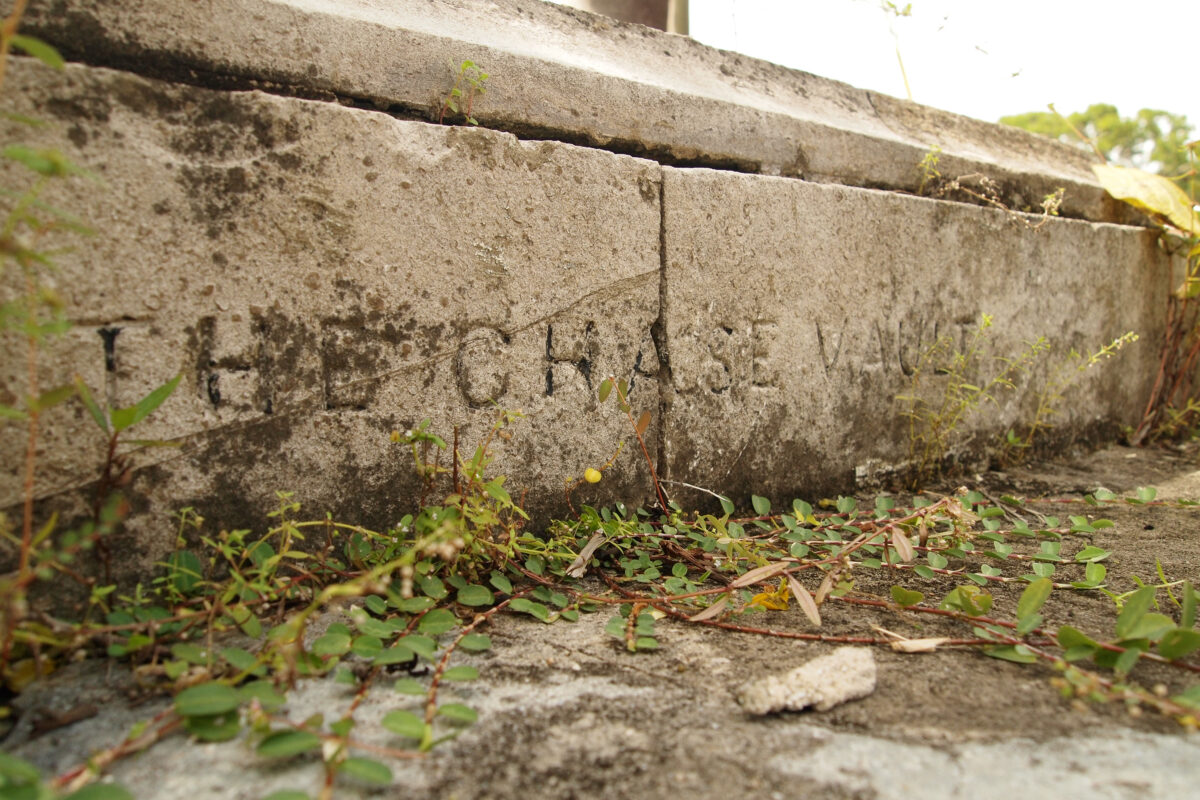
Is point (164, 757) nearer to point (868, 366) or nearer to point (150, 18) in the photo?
point (150, 18)

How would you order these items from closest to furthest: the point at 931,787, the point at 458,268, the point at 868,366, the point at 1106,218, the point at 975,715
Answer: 1. the point at 931,787
2. the point at 975,715
3. the point at 458,268
4. the point at 868,366
5. the point at 1106,218

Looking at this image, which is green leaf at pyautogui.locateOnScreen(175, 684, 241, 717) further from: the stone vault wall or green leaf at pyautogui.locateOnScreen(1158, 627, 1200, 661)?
green leaf at pyautogui.locateOnScreen(1158, 627, 1200, 661)

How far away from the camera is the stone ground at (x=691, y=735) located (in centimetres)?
91

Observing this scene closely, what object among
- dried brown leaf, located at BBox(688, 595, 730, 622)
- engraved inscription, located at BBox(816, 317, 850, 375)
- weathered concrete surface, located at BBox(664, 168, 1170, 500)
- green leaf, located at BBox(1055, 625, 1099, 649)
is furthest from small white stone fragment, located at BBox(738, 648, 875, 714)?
engraved inscription, located at BBox(816, 317, 850, 375)

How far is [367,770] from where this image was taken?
869 millimetres

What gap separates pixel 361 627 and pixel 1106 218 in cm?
365

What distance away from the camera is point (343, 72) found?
60.1 inches

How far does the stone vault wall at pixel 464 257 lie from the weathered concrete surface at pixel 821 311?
0.01 meters

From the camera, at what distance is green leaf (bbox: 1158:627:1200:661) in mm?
1132

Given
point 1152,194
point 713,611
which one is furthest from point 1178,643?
point 1152,194

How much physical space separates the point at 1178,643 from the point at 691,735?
80cm

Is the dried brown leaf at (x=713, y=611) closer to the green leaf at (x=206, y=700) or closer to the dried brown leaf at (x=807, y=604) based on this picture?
the dried brown leaf at (x=807, y=604)

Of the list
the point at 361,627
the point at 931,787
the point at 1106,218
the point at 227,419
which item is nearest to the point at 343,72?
the point at 227,419

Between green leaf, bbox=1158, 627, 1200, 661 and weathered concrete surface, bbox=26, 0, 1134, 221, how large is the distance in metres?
1.54
